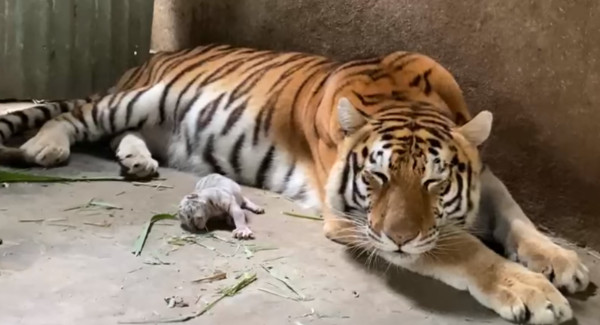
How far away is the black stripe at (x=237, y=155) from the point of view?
3.59 metres

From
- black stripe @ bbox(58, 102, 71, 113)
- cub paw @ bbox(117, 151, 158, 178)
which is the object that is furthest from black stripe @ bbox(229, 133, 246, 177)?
black stripe @ bbox(58, 102, 71, 113)

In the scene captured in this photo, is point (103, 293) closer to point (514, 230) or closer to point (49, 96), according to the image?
point (514, 230)

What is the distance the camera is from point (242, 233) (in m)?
2.88

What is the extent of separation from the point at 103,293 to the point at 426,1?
65.7 inches

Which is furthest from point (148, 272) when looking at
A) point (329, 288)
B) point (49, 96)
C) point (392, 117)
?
point (49, 96)

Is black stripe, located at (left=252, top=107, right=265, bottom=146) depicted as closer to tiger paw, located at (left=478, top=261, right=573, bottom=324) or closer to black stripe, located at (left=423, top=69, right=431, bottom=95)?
black stripe, located at (left=423, top=69, right=431, bottom=95)

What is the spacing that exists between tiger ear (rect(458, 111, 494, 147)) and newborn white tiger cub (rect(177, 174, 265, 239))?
0.74m

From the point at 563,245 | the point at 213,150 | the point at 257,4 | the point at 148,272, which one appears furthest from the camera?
the point at 257,4

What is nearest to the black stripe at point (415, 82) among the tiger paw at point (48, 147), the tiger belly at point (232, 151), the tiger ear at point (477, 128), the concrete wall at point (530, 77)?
the concrete wall at point (530, 77)

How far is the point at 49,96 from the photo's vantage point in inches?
184

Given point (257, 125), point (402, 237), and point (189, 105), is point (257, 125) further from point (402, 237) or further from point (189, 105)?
point (402, 237)

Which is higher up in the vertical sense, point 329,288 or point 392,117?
point 392,117

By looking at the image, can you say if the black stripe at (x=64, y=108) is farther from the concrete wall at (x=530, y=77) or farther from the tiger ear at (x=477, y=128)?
the tiger ear at (x=477, y=128)

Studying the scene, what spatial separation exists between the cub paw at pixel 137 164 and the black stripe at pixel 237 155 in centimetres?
29
